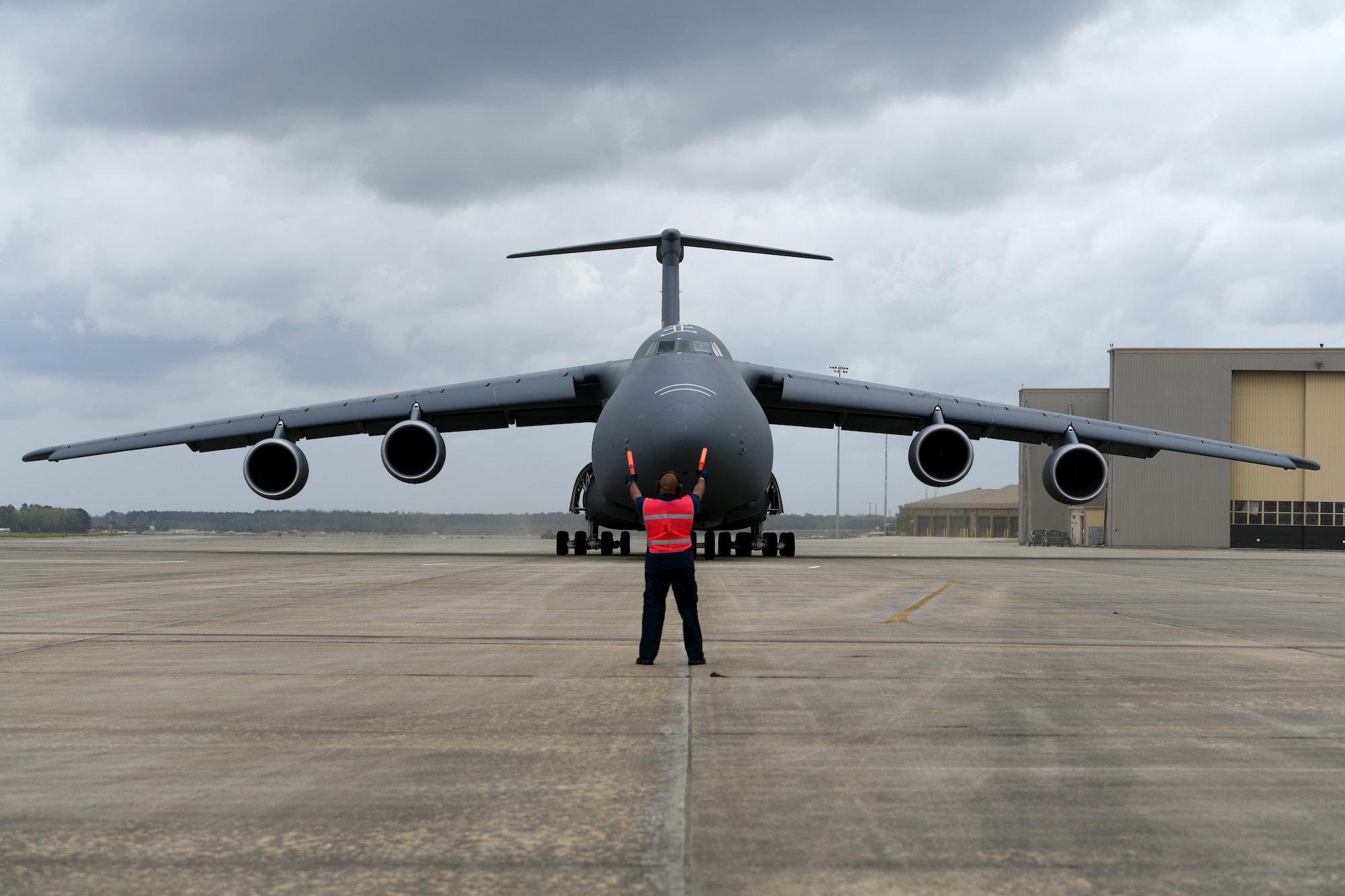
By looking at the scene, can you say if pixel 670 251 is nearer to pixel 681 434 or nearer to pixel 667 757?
pixel 681 434

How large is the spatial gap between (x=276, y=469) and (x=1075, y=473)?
15666 millimetres

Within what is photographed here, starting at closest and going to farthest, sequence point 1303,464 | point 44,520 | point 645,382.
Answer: point 645,382 → point 1303,464 → point 44,520

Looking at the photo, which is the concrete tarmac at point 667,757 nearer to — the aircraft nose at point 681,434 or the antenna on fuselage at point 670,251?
the aircraft nose at point 681,434

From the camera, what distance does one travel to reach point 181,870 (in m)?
2.63

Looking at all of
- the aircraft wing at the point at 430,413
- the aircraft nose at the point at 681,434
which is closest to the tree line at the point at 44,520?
the aircraft wing at the point at 430,413

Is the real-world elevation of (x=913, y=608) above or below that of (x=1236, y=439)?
below

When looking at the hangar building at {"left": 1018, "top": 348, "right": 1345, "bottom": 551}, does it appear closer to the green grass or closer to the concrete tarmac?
the concrete tarmac

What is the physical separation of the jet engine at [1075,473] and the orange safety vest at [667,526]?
15.9 m

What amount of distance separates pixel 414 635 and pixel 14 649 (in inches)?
92.6

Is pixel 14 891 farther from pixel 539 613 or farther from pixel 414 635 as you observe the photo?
pixel 539 613

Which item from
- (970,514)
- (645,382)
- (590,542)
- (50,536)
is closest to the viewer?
(645,382)

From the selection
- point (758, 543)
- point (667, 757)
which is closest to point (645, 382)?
point (758, 543)

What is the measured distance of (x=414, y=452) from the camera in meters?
21.3

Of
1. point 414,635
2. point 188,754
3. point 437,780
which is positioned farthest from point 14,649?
point 437,780
